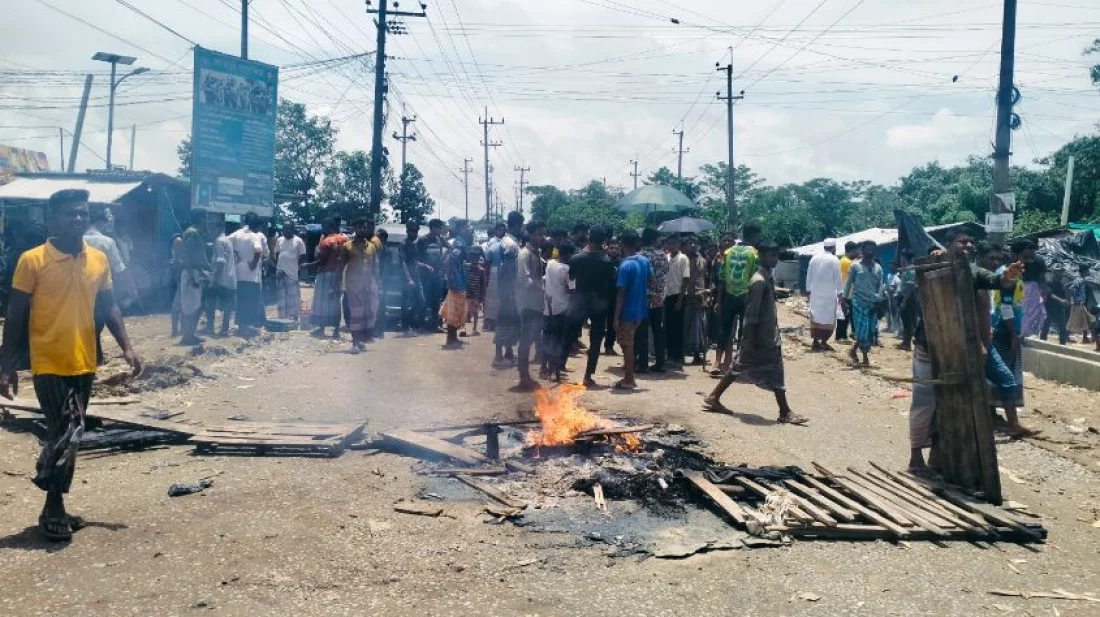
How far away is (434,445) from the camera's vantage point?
6.20m

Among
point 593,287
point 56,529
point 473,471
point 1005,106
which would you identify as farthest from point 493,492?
point 1005,106

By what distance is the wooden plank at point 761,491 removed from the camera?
477cm

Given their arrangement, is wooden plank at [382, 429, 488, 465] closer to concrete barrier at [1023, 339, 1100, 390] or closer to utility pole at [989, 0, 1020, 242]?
concrete barrier at [1023, 339, 1100, 390]

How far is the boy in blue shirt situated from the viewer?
9.31 meters

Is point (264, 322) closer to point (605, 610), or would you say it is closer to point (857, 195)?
point (605, 610)

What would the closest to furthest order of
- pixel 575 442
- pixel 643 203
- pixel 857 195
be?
pixel 575 442 < pixel 643 203 < pixel 857 195

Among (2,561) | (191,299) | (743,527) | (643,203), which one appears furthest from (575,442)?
(643,203)

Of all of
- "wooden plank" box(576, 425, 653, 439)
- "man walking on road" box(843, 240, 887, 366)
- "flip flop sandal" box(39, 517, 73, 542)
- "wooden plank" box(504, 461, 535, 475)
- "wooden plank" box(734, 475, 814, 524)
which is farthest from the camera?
"man walking on road" box(843, 240, 887, 366)

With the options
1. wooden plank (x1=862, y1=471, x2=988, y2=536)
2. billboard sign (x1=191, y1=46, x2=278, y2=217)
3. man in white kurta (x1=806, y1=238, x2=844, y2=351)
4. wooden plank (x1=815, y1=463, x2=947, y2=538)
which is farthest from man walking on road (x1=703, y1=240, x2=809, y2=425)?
→ billboard sign (x1=191, y1=46, x2=278, y2=217)

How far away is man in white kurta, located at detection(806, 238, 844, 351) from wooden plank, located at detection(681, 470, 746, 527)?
8.20 metres

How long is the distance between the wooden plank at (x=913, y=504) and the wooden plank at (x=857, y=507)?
252 millimetres

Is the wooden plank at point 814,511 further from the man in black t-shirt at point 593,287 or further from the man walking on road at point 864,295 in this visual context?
the man walking on road at point 864,295

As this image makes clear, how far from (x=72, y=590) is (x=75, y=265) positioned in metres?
1.88

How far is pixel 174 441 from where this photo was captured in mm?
6516
